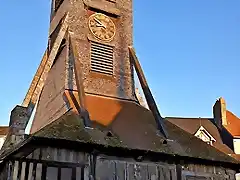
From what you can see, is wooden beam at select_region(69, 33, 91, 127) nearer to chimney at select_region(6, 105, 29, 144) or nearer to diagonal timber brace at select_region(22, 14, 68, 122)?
diagonal timber brace at select_region(22, 14, 68, 122)

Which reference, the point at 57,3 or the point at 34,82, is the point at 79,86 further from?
the point at 57,3

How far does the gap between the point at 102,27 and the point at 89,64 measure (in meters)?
1.63

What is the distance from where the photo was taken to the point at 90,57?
40.8 ft

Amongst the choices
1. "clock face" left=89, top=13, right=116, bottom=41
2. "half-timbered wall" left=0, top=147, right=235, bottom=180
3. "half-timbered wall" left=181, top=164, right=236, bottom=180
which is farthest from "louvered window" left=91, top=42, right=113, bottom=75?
"half-timbered wall" left=181, top=164, right=236, bottom=180

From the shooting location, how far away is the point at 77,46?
12.4 m

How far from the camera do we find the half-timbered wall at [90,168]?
26.4 feet

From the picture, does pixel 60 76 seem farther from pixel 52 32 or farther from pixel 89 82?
pixel 52 32

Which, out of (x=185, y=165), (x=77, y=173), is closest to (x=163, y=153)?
(x=185, y=165)

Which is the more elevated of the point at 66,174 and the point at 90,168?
the point at 90,168

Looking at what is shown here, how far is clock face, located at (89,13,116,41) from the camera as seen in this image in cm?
1293

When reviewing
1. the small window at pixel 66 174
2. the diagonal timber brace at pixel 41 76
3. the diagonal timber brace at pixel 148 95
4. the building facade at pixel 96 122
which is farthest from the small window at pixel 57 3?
the small window at pixel 66 174

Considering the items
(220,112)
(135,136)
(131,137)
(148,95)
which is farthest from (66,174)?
(220,112)

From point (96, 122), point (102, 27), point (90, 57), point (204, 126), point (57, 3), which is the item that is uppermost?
point (57, 3)

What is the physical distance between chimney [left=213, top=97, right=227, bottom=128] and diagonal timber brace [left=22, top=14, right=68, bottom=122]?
1076 centimetres
